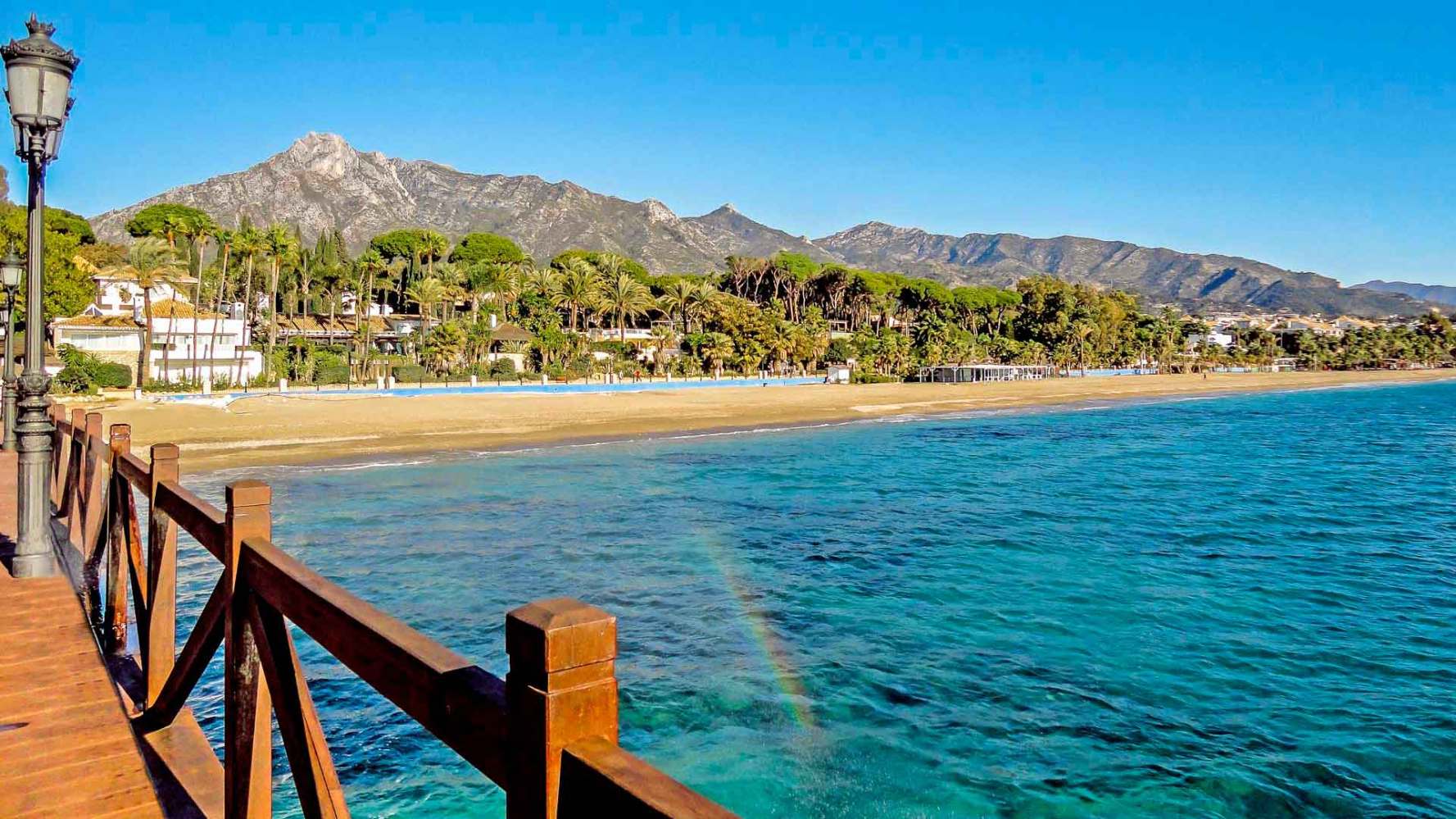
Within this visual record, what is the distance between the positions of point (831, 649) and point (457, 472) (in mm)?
16527

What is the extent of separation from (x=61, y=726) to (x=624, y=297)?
75.0 m

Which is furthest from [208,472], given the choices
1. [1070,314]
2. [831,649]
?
[1070,314]

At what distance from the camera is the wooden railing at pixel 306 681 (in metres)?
1.48

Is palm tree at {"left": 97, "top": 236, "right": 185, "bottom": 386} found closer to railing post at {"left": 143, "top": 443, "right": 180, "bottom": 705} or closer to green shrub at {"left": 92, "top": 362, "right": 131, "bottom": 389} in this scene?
green shrub at {"left": 92, "top": 362, "right": 131, "bottom": 389}

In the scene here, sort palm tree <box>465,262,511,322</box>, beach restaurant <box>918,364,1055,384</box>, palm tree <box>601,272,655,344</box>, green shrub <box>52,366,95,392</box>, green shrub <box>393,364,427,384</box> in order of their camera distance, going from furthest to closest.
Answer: beach restaurant <box>918,364,1055,384</box>, palm tree <box>465,262,511,322</box>, palm tree <box>601,272,655,344</box>, green shrub <box>393,364,427,384</box>, green shrub <box>52,366,95,392</box>

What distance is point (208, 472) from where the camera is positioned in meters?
22.8

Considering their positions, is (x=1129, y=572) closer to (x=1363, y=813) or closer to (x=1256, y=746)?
(x=1256, y=746)

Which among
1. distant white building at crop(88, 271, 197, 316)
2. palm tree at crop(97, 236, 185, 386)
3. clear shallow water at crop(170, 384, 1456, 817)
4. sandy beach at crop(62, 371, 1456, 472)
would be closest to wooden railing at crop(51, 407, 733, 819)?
clear shallow water at crop(170, 384, 1456, 817)

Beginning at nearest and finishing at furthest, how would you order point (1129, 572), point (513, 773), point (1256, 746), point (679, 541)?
point (513, 773), point (1256, 746), point (1129, 572), point (679, 541)

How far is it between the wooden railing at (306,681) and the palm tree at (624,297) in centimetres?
7080

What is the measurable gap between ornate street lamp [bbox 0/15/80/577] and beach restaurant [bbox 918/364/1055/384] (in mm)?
83176

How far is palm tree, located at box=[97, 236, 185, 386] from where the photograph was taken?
47.4 meters

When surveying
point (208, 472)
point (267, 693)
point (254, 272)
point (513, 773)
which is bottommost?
point (208, 472)

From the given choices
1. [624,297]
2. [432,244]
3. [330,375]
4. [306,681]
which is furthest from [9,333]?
[432,244]
